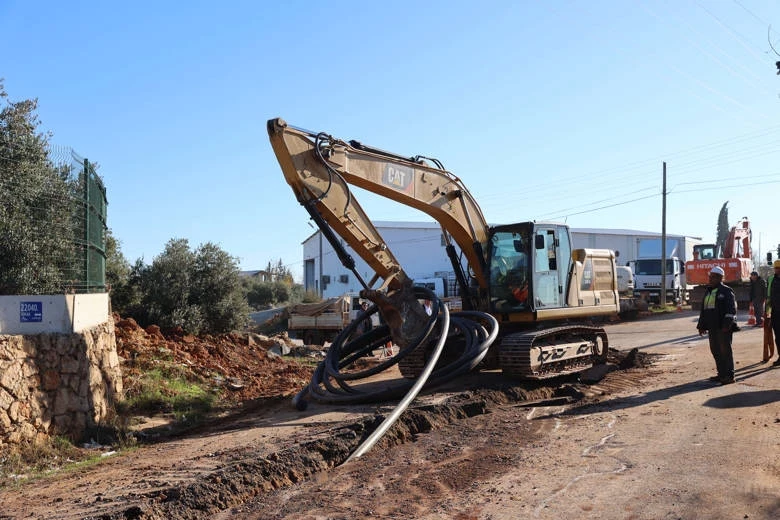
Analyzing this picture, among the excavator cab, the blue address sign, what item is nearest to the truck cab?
the excavator cab

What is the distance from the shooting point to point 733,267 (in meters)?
28.3

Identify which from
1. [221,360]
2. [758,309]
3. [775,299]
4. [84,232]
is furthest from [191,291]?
[758,309]

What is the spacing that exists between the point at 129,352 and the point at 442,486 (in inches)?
332

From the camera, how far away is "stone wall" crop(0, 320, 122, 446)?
27.1 feet

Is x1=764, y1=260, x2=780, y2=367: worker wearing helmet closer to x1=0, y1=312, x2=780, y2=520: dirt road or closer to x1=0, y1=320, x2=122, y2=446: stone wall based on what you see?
x1=0, y1=312, x2=780, y2=520: dirt road

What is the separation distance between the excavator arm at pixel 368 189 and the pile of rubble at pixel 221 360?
12.0 ft

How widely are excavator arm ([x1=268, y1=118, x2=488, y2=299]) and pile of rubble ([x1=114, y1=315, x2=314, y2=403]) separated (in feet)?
12.0

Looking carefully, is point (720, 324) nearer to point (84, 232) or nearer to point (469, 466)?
point (469, 466)

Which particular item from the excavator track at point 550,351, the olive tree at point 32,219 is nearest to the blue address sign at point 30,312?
the olive tree at point 32,219

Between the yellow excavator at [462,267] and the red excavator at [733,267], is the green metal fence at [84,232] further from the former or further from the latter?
the red excavator at [733,267]

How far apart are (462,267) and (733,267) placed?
20058 millimetres

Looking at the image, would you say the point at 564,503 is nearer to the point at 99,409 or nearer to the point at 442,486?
the point at 442,486

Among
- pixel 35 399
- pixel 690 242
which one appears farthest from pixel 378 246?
pixel 690 242

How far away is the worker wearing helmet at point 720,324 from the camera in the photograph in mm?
10695
